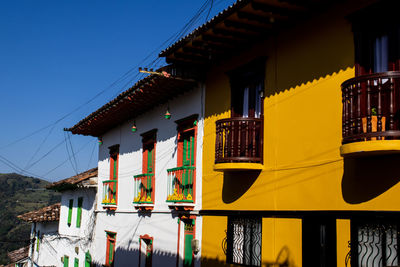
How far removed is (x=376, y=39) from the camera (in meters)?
7.23

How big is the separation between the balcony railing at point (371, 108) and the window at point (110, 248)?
12.9 m

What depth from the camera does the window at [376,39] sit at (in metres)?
6.93

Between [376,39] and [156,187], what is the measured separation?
857cm

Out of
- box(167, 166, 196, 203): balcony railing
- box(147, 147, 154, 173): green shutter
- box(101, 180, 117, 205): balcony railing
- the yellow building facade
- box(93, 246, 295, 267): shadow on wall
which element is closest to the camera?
the yellow building facade

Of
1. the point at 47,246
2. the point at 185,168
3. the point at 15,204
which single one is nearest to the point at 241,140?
the point at 185,168

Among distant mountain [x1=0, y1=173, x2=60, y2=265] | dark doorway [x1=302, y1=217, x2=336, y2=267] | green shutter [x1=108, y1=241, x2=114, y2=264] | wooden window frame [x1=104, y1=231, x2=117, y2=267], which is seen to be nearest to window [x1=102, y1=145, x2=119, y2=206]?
wooden window frame [x1=104, y1=231, x2=117, y2=267]

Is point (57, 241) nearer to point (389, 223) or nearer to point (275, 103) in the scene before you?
point (275, 103)

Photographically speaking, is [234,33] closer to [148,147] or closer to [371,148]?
[371,148]

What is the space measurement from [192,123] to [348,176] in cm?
570

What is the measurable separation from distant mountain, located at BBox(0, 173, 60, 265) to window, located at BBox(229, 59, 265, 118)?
59.8 metres

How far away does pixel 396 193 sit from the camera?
643cm

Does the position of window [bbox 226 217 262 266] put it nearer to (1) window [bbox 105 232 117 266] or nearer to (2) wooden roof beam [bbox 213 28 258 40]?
(2) wooden roof beam [bbox 213 28 258 40]

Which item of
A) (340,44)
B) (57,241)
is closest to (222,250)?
→ (340,44)

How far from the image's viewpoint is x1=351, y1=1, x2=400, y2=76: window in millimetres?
6926
